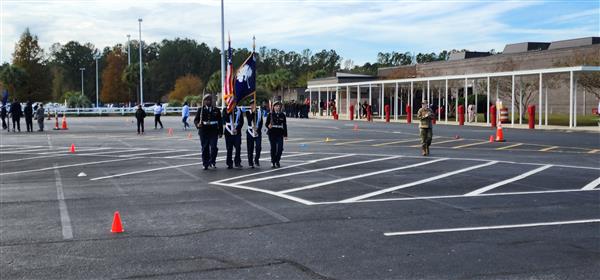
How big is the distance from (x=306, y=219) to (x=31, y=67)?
93.4 m

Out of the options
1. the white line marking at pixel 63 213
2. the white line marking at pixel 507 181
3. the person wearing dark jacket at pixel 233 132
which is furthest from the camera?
the person wearing dark jacket at pixel 233 132

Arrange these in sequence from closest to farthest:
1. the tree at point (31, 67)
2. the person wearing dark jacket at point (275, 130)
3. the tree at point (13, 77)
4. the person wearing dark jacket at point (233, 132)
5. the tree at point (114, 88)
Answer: the person wearing dark jacket at point (233, 132) < the person wearing dark jacket at point (275, 130) < the tree at point (13, 77) < the tree at point (31, 67) < the tree at point (114, 88)

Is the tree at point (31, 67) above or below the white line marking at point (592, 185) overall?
above

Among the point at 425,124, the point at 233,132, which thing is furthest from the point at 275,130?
the point at 425,124

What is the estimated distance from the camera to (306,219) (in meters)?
9.27

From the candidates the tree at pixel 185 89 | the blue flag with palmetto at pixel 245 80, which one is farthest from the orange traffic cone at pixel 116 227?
the tree at pixel 185 89

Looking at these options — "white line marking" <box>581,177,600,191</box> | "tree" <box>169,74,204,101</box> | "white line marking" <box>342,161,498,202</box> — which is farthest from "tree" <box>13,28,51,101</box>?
"white line marking" <box>581,177,600,191</box>

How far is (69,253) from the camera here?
7.19 m

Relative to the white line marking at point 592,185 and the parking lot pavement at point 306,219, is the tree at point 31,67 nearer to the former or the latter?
the parking lot pavement at point 306,219

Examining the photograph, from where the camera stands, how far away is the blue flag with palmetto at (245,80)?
1691cm

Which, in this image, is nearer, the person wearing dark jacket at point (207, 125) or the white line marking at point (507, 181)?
Answer: the white line marking at point (507, 181)

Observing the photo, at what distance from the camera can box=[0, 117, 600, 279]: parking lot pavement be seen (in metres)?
6.61

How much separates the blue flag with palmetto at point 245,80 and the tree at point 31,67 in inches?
3277

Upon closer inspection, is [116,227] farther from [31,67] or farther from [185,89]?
[185,89]
